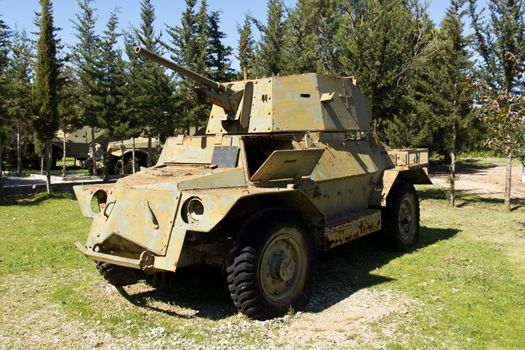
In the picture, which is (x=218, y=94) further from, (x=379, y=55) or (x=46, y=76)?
(x=46, y=76)

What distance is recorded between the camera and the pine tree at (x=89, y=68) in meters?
19.2

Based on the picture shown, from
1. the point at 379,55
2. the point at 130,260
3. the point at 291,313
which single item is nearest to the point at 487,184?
the point at 379,55

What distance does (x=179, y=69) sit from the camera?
665 centimetres

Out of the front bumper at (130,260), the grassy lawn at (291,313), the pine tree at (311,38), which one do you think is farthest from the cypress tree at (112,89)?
the front bumper at (130,260)

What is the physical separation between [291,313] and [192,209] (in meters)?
1.52

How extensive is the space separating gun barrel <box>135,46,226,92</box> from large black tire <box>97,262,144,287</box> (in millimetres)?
2481

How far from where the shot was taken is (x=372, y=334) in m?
5.17

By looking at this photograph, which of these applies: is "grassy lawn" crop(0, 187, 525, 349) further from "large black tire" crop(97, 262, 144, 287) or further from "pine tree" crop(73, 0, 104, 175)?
"pine tree" crop(73, 0, 104, 175)

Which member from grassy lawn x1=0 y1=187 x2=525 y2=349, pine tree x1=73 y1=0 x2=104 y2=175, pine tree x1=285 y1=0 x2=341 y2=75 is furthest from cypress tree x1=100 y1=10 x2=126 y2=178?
grassy lawn x1=0 y1=187 x2=525 y2=349

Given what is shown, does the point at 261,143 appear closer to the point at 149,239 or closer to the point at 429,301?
the point at 149,239

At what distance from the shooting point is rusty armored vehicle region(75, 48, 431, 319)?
17.5ft

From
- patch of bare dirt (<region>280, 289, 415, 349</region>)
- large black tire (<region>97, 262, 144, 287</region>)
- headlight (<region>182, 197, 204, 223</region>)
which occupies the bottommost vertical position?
patch of bare dirt (<region>280, 289, 415, 349</region>)

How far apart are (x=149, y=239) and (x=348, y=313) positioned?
2.25 metres

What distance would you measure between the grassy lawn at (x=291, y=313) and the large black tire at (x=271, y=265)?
0.19m
